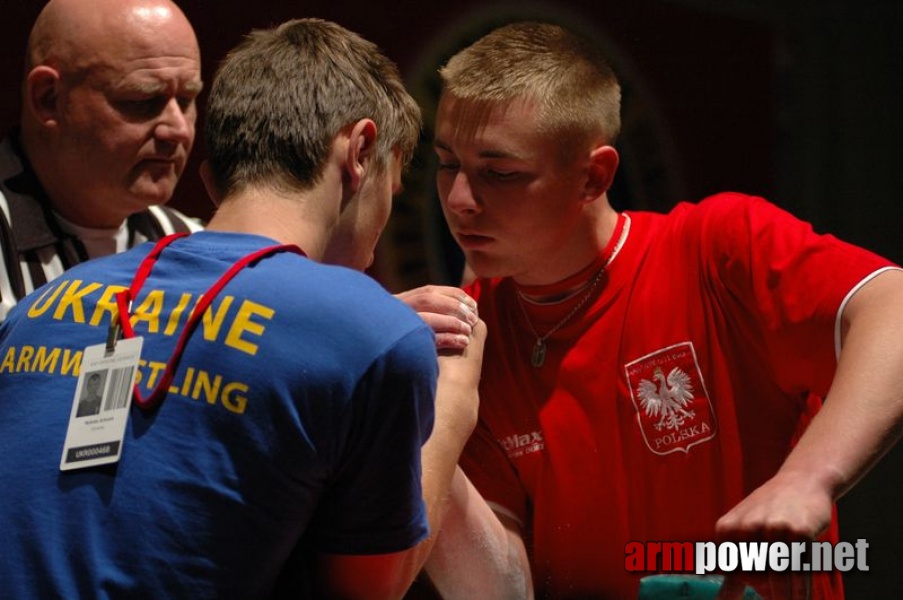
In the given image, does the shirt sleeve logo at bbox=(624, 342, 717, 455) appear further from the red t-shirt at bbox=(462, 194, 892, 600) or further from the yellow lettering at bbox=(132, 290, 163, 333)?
the yellow lettering at bbox=(132, 290, 163, 333)

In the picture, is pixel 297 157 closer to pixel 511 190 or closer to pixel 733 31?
pixel 511 190

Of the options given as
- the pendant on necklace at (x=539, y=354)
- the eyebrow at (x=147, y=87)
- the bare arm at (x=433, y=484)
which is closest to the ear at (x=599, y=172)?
the pendant on necklace at (x=539, y=354)

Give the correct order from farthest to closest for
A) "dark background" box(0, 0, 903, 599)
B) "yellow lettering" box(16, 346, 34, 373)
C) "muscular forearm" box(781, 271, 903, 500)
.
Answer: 1. "dark background" box(0, 0, 903, 599)
2. "muscular forearm" box(781, 271, 903, 500)
3. "yellow lettering" box(16, 346, 34, 373)

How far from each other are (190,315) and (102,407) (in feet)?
0.41

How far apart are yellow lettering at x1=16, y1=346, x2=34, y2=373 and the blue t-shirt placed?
2 cm

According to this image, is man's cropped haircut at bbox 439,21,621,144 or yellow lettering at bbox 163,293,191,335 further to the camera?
man's cropped haircut at bbox 439,21,621,144

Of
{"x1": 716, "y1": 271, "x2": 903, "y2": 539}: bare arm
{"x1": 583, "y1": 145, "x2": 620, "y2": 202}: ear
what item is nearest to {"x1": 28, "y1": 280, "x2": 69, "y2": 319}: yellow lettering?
{"x1": 716, "y1": 271, "x2": 903, "y2": 539}: bare arm

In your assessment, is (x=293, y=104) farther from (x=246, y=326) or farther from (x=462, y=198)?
(x=462, y=198)

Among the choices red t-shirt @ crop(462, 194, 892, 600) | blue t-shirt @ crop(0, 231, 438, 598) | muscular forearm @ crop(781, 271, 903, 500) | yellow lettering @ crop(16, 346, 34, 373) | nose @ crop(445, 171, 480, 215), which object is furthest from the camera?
nose @ crop(445, 171, 480, 215)

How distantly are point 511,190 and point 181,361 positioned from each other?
0.90 meters

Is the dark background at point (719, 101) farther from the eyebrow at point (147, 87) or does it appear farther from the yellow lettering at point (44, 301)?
the yellow lettering at point (44, 301)

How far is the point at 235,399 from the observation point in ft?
3.98

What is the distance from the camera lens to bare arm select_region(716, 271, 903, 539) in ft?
4.58

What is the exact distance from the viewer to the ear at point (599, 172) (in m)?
2.10
